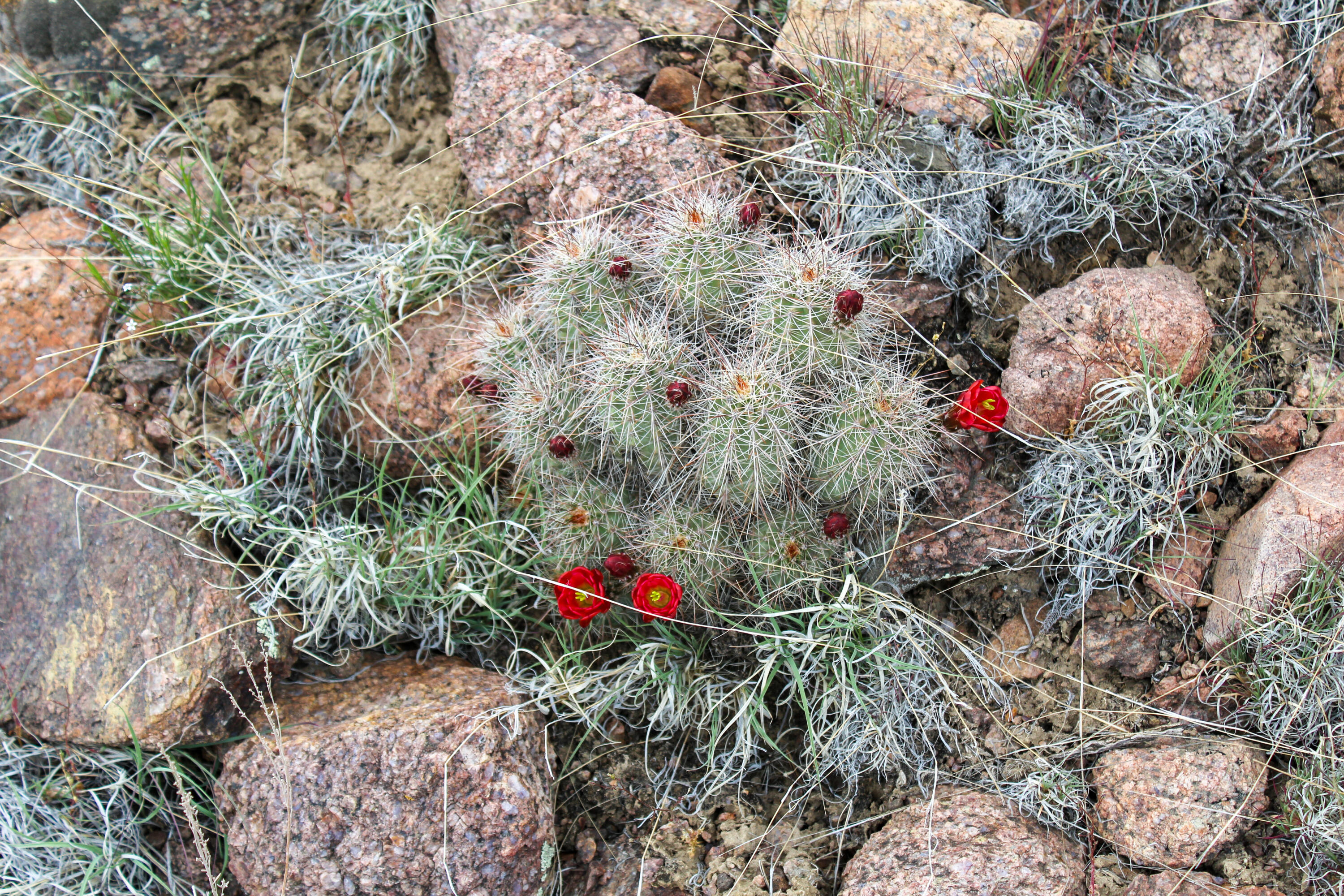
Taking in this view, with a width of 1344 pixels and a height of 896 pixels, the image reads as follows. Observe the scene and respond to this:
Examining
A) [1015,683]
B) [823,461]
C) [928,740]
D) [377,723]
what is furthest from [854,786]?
[377,723]

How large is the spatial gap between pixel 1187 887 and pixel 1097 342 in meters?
1.59

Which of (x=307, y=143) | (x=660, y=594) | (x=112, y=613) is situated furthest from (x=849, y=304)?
(x=307, y=143)

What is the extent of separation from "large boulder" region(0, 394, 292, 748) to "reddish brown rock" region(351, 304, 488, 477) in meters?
0.70

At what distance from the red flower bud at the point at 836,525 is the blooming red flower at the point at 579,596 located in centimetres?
68

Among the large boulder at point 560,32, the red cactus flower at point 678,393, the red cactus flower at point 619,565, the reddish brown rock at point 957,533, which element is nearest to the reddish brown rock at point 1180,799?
the reddish brown rock at point 957,533

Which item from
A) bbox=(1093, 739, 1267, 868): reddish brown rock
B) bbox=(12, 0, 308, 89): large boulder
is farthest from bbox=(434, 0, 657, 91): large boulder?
bbox=(1093, 739, 1267, 868): reddish brown rock

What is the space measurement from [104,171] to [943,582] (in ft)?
12.8

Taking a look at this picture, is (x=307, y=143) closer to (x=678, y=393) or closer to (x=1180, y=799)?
(x=678, y=393)

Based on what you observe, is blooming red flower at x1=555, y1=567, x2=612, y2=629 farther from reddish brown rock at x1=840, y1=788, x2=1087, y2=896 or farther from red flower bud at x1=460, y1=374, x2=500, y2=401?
reddish brown rock at x1=840, y1=788, x2=1087, y2=896

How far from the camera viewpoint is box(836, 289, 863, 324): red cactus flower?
239 cm

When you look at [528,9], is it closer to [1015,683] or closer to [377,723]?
[377,723]

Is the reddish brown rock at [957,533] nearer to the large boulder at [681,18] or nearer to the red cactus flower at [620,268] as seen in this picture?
the red cactus flower at [620,268]

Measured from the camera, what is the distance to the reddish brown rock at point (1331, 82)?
3055mm

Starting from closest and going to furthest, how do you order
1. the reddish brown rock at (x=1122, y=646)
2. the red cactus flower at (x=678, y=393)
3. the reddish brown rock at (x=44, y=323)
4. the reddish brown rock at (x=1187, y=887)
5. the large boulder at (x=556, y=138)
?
1. the reddish brown rock at (x=1187, y=887)
2. the red cactus flower at (x=678, y=393)
3. the reddish brown rock at (x=1122, y=646)
4. the large boulder at (x=556, y=138)
5. the reddish brown rock at (x=44, y=323)
